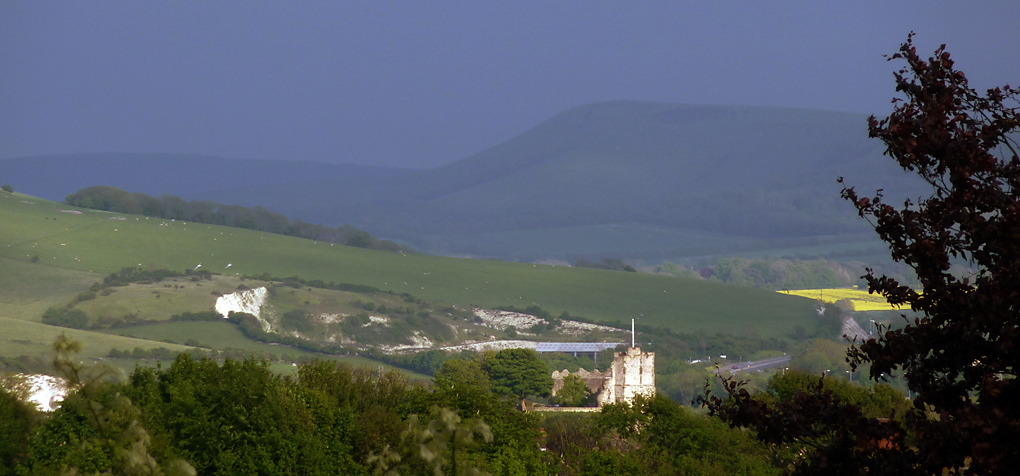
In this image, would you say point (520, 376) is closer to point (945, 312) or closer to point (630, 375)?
point (630, 375)

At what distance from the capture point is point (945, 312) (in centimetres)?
1224

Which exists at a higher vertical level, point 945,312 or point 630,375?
point 945,312

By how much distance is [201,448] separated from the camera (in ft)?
124

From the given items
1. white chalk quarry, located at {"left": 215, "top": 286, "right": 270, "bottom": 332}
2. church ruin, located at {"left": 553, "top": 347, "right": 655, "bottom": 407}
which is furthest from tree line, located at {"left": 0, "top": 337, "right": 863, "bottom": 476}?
white chalk quarry, located at {"left": 215, "top": 286, "right": 270, "bottom": 332}

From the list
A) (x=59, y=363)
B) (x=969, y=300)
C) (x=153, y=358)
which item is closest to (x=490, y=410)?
(x=59, y=363)

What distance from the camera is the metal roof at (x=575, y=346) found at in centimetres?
18390

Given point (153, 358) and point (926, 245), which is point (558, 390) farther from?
point (926, 245)

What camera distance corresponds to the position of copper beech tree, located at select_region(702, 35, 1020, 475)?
10992 millimetres

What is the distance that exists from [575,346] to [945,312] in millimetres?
176972

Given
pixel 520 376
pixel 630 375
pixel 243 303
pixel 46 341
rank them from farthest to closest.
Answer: pixel 243 303 → pixel 46 341 → pixel 520 376 → pixel 630 375

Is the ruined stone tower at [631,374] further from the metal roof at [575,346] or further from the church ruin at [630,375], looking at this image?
the metal roof at [575,346]

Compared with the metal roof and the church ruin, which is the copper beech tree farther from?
the metal roof

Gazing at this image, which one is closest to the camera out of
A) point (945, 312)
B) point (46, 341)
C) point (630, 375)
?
point (945, 312)

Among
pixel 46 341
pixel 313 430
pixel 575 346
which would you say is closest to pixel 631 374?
pixel 313 430
